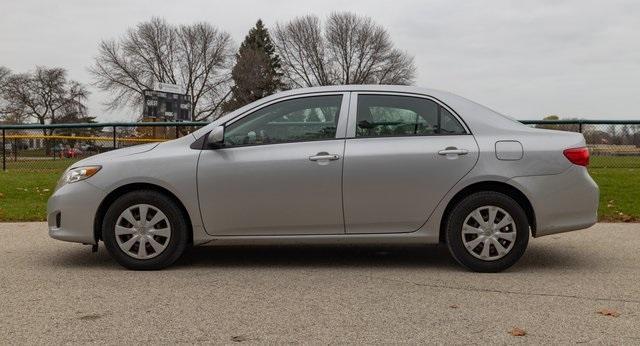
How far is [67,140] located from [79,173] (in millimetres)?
11004

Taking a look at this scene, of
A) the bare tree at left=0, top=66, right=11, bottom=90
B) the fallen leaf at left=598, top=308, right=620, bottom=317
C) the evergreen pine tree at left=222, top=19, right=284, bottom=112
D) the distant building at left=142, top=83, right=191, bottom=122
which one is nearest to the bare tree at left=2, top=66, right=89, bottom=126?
the bare tree at left=0, top=66, right=11, bottom=90

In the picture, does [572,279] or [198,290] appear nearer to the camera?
[198,290]

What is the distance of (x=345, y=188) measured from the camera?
5.26 m

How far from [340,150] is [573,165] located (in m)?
2.00

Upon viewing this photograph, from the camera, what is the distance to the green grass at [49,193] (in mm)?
8512

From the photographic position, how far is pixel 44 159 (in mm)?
14578

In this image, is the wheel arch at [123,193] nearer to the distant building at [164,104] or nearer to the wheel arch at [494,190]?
the wheel arch at [494,190]

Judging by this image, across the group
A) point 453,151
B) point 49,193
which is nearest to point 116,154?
point 453,151

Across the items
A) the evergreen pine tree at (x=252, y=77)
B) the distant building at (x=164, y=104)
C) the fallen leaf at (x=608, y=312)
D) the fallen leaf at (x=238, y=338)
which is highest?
the evergreen pine tree at (x=252, y=77)

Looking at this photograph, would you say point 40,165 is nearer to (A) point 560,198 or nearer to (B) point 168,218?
(B) point 168,218

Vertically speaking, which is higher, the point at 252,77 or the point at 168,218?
the point at 252,77

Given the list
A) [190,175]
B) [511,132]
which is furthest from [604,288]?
[190,175]

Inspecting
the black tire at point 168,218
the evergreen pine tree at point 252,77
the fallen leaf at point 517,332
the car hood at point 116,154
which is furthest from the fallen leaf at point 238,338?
→ the evergreen pine tree at point 252,77

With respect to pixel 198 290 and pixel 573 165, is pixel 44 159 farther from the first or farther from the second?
pixel 573 165
